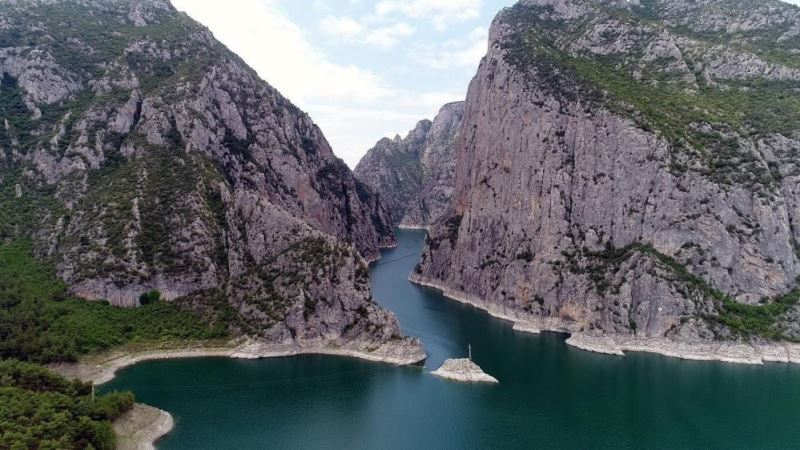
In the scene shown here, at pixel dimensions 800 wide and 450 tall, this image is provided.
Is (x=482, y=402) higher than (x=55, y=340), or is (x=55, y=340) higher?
(x=55, y=340)

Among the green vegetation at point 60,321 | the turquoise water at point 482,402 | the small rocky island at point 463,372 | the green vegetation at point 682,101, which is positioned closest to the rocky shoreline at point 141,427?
the turquoise water at point 482,402

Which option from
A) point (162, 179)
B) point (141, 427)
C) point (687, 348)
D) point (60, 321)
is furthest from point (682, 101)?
point (60, 321)

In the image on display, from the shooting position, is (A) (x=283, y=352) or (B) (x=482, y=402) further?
(A) (x=283, y=352)

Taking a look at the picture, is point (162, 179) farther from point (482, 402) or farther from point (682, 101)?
point (682, 101)

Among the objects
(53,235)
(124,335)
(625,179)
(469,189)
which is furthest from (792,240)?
(53,235)

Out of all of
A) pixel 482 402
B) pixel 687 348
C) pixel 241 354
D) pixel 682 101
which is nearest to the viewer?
pixel 482 402

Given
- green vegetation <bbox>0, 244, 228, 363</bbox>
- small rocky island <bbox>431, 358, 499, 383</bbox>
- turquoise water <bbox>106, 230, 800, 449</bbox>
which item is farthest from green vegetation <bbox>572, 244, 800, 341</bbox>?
green vegetation <bbox>0, 244, 228, 363</bbox>
